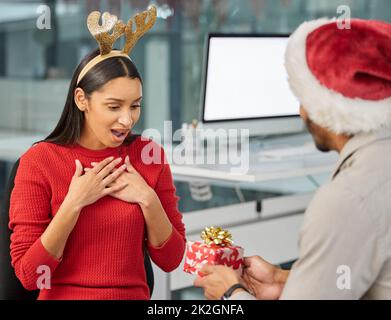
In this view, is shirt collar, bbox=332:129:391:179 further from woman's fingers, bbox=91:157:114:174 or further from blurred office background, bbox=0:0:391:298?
blurred office background, bbox=0:0:391:298

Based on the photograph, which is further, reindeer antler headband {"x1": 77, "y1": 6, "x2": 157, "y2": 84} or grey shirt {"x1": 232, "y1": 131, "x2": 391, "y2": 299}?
reindeer antler headband {"x1": 77, "y1": 6, "x2": 157, "y2": 84}

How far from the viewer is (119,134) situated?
1783 mm

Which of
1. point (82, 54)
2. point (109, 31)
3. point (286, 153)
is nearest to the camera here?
point (109, 31)

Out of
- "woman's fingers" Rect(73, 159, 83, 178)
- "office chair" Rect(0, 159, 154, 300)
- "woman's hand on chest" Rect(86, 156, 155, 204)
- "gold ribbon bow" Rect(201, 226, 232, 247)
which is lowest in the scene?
"office chair" Rect(0, 159, 154, 300)

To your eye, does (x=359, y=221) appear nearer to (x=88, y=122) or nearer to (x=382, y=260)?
(x=382, y=260)

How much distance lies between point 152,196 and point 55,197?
222 millimetres

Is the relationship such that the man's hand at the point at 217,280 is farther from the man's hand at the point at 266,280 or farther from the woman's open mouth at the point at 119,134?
the woman's open mouth at the point at 119,134

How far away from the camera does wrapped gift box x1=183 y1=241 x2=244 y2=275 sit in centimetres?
173

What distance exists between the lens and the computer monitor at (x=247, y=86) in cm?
333

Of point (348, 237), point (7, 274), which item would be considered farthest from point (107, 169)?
point (348, 237)

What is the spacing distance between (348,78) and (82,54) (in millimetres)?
3518

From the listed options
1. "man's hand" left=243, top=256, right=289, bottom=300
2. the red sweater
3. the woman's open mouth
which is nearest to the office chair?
the red sweater

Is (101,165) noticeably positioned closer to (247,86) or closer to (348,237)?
(348,237)

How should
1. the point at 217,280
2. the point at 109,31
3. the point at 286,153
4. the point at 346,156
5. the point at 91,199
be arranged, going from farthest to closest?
the point at 286,153
the point at 109,31
the point at 91,199
the point at 217,280
the point at 346,156
